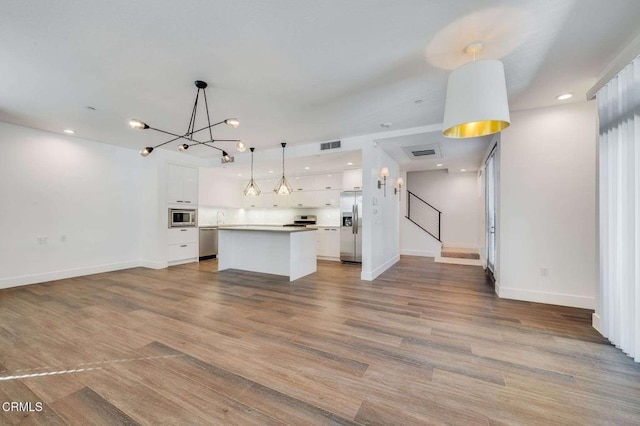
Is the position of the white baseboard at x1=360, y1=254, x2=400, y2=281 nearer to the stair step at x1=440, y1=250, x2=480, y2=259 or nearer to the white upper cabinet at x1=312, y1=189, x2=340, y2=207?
the white upper cabinet at x1=312, y1=189, x2=340, y2=207

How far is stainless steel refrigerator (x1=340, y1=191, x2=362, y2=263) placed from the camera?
6.68m

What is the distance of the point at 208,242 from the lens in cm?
735

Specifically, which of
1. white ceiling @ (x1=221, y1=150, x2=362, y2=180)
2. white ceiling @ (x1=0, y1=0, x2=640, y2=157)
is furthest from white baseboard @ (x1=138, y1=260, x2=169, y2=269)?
white ceiling @ (x1=0, y1=0, x2=640, y2=157)

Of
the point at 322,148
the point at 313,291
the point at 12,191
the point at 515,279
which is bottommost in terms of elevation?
the point at 313,291

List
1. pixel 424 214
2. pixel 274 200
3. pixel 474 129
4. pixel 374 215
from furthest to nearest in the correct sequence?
pixel 424 214 → pixel 274 200 → pixel 374 215 → pixel 474 129

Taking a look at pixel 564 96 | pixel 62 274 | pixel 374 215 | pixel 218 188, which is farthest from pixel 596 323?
pixel 62 274

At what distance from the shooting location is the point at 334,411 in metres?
1.62

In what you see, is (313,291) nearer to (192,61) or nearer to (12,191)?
(192,61)

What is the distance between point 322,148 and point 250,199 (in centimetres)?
426

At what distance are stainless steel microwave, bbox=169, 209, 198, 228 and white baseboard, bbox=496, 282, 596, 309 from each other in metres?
6.69

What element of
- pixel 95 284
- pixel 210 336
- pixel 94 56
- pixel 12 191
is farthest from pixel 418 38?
pixel 12 191

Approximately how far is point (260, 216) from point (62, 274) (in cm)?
510

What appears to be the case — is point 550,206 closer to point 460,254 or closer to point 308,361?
point 308,361

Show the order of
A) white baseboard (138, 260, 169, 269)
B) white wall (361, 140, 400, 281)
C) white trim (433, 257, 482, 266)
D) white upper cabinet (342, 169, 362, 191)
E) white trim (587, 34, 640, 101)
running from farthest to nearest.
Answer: white upper cabinet (342, 169, 362, 191) → white trim (433, 257, 482, 266) → white baseboard (138, 260, 169, 269) → white wall (361, 140, 400, 281) → white trim (587, 34, 640, 101)
